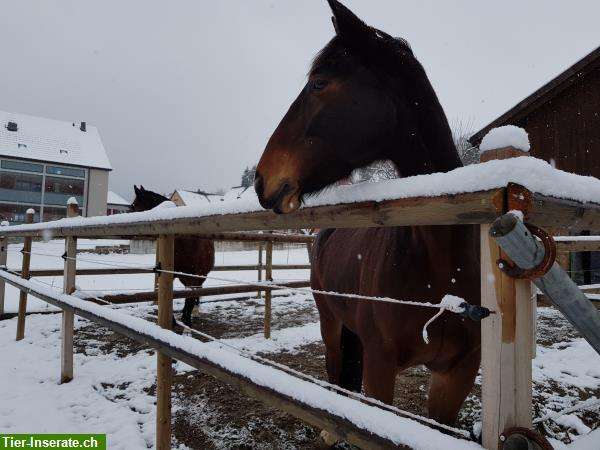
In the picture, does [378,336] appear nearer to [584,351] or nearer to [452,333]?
[452,333]

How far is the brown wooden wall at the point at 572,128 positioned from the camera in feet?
27.2

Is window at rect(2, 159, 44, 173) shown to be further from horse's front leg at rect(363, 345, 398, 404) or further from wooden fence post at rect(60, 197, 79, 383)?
horse's front leg at rect(363, 345, 398, 404)

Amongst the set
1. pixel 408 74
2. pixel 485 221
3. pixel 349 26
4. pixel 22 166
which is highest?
pixel 22 166

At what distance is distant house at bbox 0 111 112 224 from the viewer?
97.8 feet

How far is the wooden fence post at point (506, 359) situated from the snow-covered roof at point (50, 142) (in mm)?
35943

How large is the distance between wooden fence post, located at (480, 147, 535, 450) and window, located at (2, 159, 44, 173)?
123 ft

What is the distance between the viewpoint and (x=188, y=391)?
3180 mm

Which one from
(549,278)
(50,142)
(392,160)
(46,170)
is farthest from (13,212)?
(549,278)

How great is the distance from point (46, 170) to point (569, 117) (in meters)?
35.5

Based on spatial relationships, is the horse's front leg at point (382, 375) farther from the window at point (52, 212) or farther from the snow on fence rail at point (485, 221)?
the window at point (52, 212)

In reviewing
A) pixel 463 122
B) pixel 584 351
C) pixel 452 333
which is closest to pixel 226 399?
pixel 452 333

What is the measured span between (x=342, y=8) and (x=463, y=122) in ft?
111

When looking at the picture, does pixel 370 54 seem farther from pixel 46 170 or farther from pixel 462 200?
pixel 46 170

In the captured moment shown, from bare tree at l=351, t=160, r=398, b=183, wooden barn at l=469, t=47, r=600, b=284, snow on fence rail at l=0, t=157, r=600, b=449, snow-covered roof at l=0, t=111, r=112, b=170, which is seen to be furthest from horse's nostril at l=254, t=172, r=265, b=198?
snow-covered roof at l=0, t=111, r=112, b=170
